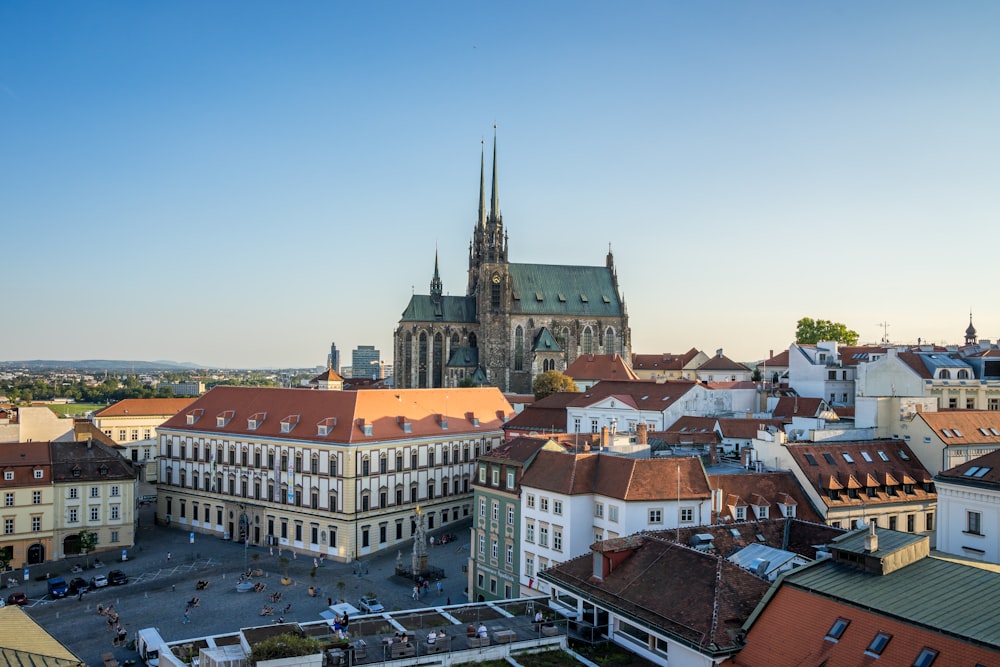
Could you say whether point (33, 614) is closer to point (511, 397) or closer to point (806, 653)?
point (806, 653)

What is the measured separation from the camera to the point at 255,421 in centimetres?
7688

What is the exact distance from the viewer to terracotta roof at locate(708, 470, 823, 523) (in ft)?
161

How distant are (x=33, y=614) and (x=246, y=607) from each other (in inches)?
494

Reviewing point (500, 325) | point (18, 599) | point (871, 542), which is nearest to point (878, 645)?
point (871, 542)

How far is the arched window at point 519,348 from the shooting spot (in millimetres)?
136250

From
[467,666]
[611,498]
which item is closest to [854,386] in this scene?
[611,498]

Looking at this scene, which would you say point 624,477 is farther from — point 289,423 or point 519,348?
point 519,348

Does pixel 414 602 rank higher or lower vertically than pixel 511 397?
lower

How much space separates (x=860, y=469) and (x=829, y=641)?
29.2 meters

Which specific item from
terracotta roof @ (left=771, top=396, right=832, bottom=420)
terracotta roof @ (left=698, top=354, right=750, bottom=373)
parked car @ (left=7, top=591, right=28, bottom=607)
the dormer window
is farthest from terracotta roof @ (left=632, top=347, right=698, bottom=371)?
parked car @ (left=7, top=591, right=28, bottom=607)

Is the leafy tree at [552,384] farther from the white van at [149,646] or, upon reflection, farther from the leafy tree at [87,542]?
the white van at [149,646]

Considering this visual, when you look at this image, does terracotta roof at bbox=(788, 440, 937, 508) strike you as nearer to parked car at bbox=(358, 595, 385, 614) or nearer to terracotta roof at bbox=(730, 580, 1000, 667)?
terracotta roof at bbox=(730, 580, 1000, 667)

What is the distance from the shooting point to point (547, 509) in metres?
48.2

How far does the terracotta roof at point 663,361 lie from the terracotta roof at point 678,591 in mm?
116551
